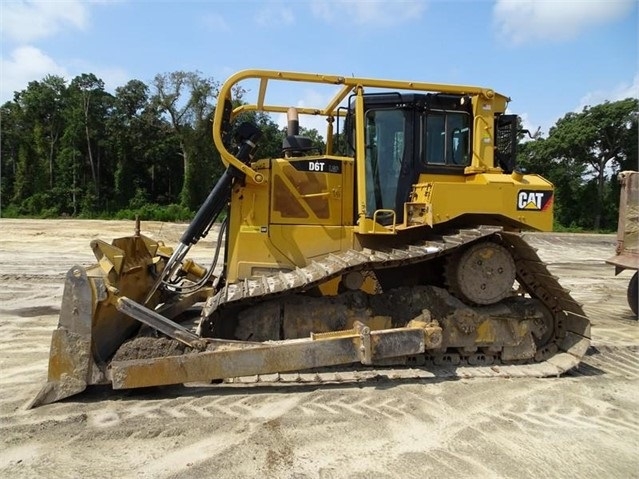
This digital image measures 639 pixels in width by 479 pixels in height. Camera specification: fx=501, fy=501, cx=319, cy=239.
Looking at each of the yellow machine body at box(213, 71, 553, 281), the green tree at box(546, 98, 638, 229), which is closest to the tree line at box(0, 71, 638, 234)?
the green tree at box(546, 98, 638, 229)

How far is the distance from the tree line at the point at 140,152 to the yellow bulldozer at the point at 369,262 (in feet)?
93.3

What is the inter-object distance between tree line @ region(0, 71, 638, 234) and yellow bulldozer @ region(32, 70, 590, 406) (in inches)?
1119

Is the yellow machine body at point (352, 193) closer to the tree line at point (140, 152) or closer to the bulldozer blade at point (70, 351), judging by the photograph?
the bulldozer blade at point (70, 351)

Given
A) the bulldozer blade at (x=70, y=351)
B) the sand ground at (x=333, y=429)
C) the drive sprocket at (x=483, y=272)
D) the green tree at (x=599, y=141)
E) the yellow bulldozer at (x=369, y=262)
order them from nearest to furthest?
the sand ground at (x=333, y=429) < the bulldozer blade at (x=70, y=351) < the yellow bulldozer at (x=369, y=262) < the drive sprocket at (x=483, y=272) < the green tree at (x=599, y=141)

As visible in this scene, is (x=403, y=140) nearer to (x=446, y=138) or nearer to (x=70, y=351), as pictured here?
(x=446, y=138)

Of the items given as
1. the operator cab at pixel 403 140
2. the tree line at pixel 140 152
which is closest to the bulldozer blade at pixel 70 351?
the operator cab at pixel 403 140

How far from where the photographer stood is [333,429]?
3.78 meters

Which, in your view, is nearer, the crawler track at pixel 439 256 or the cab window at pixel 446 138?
the crawler track at pixel 439 256

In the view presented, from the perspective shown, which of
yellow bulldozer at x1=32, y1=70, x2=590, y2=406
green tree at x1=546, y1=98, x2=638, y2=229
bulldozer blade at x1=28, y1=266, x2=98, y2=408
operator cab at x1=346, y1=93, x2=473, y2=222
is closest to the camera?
bulldozer blade at x1=28, y1=266, x2=98, y2=408

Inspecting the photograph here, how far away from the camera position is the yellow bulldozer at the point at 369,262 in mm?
4453

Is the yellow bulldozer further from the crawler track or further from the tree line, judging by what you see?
the tree line

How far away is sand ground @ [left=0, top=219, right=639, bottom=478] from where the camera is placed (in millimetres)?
3268

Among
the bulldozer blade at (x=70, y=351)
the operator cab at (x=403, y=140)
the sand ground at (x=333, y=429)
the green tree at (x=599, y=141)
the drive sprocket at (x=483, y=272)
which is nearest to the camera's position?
the sand ground at (x=333, y=429)

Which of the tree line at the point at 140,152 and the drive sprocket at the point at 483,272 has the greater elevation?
the tree line at the point at 140,152
